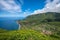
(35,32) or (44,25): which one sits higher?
(35,32)

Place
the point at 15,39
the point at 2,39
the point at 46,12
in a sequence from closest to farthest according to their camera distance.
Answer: the point at 15,39 < the point at 2,39 < the point at 46,12

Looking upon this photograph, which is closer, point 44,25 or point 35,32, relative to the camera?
point 35,32

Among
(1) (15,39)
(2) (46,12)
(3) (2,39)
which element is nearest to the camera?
(1) (15,39)

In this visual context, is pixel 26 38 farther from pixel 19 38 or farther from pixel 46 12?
pixel 46 12

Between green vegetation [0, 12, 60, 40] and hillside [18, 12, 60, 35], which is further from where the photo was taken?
hillside [18, 12, 60, 35]

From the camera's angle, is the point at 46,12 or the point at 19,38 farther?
the point at 46,12

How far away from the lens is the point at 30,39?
24953 mm

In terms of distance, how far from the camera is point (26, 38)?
2550 cm

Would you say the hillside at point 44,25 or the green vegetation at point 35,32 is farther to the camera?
the hillside at point 44,25

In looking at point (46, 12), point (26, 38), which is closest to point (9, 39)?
point (26, 38)

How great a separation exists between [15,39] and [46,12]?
5426 inches

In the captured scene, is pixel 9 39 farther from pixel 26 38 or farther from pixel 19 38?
pixel 26 38

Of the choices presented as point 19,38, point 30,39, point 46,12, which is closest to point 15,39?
point 19,38

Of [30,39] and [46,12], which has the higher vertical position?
[46,12]
